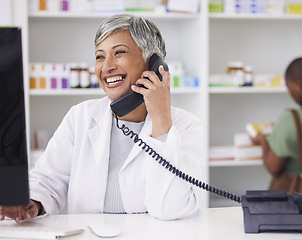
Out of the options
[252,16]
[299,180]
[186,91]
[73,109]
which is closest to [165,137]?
[73,109]

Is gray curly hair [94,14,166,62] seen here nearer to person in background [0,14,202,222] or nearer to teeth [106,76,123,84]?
person in background [0,14,202,222]

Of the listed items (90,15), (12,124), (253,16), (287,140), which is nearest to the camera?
(12,124)

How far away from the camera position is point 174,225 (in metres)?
1.32

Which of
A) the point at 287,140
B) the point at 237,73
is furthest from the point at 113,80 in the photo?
the point at 237,73

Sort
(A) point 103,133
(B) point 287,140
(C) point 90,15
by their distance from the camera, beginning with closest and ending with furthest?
(A) point 103,133 < (B) point 287,140 < (C) point 90,15

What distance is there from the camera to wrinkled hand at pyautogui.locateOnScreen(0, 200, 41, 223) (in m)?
1.29

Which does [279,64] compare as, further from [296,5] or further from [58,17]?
[58,17]

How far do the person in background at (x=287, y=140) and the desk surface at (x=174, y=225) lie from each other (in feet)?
4.78

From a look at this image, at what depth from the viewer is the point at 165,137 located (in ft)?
4.79

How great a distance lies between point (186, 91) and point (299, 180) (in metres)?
0.93

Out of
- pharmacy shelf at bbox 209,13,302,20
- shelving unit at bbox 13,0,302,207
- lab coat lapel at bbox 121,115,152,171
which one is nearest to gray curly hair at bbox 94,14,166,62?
lab coat lapel at bbox 121,115,152,171

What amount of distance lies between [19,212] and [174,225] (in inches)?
16.7

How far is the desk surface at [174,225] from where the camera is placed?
1.21 m

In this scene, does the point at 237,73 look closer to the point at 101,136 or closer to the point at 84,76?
the point at 84,76
